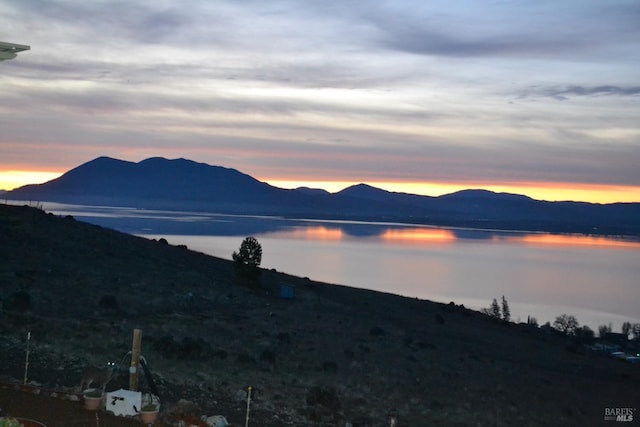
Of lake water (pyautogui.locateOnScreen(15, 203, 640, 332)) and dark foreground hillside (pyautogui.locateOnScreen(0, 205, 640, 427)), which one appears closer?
dark foreground hillside (pyautogui.locateOnScreen(0, 205, 640, 427))

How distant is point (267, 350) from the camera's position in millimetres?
17219

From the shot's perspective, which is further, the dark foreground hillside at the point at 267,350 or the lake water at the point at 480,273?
Answer: the lake water at the point at 480,273

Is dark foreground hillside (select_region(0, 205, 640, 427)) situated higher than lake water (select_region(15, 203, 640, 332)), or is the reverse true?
dark foreground hillside (select_region(0, 205, 640, 427))

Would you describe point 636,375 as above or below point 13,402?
below

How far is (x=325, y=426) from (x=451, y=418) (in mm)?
3653

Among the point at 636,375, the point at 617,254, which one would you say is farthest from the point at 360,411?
the point at 617,254

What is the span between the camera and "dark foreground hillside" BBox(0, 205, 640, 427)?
44.1 feet

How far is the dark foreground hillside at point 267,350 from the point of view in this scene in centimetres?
1344

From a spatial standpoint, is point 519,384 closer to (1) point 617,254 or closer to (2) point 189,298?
(2) point 189,298

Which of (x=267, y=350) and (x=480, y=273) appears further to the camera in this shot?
(x=480, y=273)

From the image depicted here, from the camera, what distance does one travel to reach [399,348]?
21.4 m

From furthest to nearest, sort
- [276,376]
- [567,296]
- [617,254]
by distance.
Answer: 1. [617,254]
2. [567,296]
3. [276,376]

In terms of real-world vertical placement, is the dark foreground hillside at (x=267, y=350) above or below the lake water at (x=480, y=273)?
above

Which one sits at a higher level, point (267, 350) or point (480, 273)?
point (267, 350)
